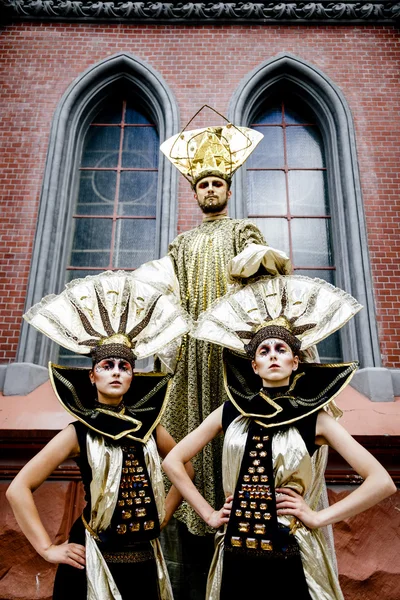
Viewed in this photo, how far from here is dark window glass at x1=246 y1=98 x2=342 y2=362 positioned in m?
6.43

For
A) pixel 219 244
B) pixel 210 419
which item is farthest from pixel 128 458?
pixel 219 244

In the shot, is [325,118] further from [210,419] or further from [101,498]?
[101,498]

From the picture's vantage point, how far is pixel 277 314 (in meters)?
2.76

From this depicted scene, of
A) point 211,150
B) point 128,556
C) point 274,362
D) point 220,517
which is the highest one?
point 211,150

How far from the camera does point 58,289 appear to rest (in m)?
6.12

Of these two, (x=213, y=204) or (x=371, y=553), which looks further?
(x=371, y=553)

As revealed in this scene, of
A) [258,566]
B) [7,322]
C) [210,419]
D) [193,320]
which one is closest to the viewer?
[258,566]

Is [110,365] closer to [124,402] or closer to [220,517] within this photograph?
[124,402]

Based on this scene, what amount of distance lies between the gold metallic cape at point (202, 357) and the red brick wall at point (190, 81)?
2.74 m

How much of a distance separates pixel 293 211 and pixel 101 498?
4.88 meters

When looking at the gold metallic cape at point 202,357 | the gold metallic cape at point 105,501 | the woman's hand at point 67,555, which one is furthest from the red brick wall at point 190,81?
the woman's hand at point 67,555

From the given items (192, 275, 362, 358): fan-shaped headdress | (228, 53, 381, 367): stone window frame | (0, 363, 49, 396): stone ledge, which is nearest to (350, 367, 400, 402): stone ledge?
(228, 53, 381, 367): stone window frame

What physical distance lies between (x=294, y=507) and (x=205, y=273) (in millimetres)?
1485

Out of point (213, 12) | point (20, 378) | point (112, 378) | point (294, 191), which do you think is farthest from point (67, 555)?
point (213, 12)
